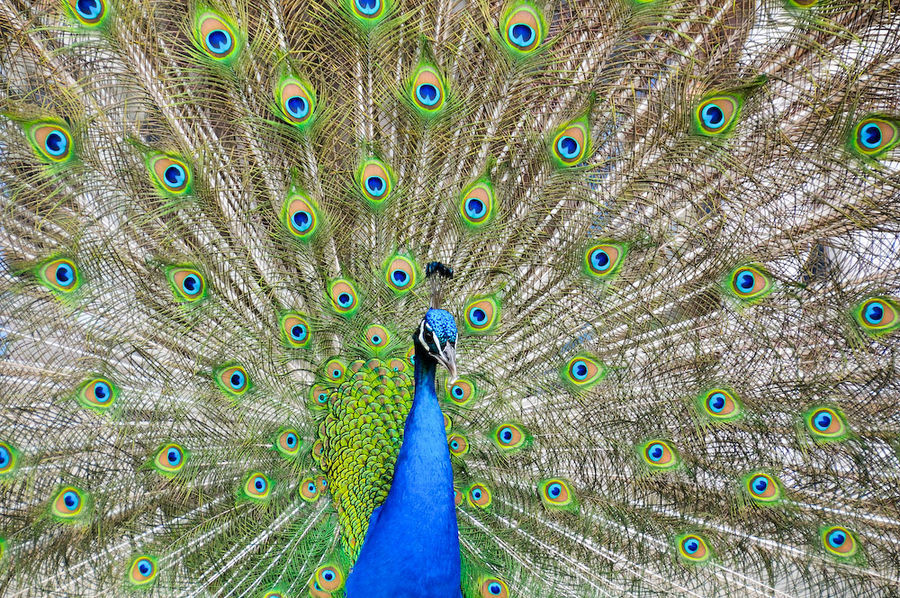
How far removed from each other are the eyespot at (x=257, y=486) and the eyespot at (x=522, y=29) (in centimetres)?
120

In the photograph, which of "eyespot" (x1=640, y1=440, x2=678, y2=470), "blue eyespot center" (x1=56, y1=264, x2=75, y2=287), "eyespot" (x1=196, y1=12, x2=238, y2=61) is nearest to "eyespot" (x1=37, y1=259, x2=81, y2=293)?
"blue eyespot center" (x1=56, y1=264, x2=75, y2=287)

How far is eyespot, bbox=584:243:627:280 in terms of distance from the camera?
162cm

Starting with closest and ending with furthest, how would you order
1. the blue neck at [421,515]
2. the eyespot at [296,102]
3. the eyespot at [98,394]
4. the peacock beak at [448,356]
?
the peacock beak at [448,356] < the blue neck at [421,515] < the eyespot at [296,102] < the eyespot at [98,394]

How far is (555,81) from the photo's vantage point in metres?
1.52

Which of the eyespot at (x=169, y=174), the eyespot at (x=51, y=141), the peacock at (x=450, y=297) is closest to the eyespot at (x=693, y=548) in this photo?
the peacock at (x=450, y=297)

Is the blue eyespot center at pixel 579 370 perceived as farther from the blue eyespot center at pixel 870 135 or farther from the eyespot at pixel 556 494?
the blue eyespot center at pixel 870 135

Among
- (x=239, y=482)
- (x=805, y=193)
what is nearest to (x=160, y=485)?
(x=239, y=482)

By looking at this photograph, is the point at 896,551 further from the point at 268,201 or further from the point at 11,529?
the point at 11,529

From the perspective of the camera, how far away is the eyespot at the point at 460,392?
1.74 m

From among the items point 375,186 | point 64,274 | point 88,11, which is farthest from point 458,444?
point 88,11

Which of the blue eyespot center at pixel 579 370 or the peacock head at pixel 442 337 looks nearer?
the peacock head at pixel 442 337

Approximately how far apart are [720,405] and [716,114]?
2.30 feet

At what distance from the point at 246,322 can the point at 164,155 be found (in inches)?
17.6

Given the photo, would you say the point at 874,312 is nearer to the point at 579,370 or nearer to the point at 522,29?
the point at 579,370
